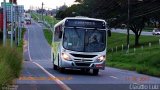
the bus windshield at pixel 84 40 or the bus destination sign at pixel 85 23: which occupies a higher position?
the bus destination sign at pixel 85 23

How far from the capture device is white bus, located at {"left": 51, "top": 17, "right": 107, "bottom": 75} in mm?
28531

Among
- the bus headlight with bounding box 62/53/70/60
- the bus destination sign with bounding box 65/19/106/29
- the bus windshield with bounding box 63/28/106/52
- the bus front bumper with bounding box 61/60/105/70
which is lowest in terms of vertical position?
the bus front bumper with bounding box 61/60/105/70

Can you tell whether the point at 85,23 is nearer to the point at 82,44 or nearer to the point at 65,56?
the point at 82,44

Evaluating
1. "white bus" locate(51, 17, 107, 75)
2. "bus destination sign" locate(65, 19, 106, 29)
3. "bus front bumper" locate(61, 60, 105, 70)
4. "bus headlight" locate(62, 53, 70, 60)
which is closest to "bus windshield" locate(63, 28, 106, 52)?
"white bus" locate(51, 17, 107, 75)

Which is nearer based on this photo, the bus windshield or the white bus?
the white bus

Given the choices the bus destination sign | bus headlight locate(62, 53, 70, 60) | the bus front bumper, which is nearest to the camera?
the bus front bumper

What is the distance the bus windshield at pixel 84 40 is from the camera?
28719 mm

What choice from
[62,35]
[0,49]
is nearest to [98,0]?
[62,35]

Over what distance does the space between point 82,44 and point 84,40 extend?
0.91 feet

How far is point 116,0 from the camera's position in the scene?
8438cm

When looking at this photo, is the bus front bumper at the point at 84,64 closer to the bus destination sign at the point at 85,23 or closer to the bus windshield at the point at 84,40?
the bus windshield at the point at 84,40

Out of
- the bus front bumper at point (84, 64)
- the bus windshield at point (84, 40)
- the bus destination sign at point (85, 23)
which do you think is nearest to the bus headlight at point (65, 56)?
the bus front bumper at point (84, 64)

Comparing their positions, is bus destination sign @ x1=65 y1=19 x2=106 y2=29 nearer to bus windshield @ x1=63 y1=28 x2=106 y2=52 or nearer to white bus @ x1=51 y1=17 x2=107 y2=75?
white bus @ x1=51 y1=17 x2=107 y2=75

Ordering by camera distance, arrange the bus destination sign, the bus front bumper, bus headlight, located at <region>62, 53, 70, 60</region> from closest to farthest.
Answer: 1. the bus front bumper
2. bus headlight, located at <region>62, 53, 70, 60</region>
3. the bus destination sign
